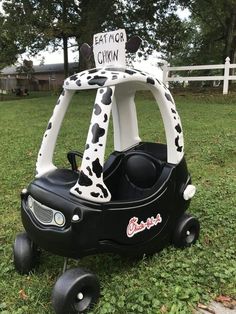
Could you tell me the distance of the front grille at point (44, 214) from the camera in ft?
8.69

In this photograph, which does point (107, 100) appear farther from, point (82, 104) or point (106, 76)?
point (82, 104)

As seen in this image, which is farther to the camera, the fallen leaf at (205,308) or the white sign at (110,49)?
the white sign at (110,49)

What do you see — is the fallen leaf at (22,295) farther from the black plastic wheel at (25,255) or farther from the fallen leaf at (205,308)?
the fallen leaf at (205,308)

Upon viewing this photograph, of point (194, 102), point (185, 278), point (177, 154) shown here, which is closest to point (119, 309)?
point (185, 278)

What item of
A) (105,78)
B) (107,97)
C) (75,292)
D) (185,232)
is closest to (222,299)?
(185,232)

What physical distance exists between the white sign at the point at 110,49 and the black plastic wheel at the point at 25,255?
56.6 inches

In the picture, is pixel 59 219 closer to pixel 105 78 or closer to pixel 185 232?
pixel 105 78

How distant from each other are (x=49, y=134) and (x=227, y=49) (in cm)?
1818

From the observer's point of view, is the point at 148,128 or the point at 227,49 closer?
the point at 148,128

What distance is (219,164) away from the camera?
5.89 m

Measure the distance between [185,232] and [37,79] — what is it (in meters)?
46.6

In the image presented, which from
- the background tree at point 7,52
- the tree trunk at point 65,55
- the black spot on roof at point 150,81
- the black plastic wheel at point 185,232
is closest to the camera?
the black spot on roof at point 150,81

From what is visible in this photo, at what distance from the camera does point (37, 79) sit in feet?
157

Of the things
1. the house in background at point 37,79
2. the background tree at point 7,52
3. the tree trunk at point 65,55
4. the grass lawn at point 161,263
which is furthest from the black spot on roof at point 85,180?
the house in background at point 37,79
